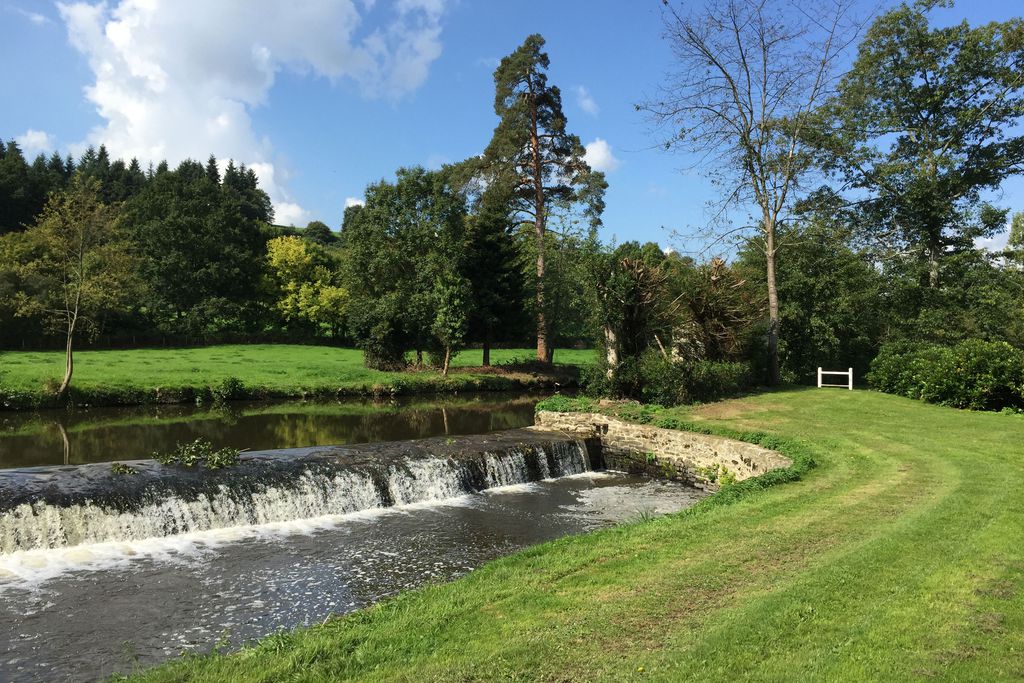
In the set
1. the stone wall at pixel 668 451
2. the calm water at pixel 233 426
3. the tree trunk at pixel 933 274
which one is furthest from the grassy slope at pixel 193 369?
the tree trunk at pixel 933 274

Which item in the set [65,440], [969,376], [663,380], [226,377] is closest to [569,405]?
[663,380]

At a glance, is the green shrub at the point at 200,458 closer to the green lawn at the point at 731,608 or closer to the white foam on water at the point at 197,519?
the white foam on water at the point at 197,519

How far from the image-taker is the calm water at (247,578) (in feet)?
22.0

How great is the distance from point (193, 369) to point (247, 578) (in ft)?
79.5

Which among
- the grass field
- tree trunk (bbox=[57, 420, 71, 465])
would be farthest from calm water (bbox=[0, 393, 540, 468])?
the grass field

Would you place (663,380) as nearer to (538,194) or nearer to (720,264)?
(720,264)

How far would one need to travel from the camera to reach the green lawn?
14.4 feet

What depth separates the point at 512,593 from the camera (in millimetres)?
6172

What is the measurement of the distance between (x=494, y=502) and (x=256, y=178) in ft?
382

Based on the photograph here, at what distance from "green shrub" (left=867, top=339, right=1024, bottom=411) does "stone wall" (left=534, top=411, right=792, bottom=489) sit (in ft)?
27.3

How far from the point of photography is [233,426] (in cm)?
2059

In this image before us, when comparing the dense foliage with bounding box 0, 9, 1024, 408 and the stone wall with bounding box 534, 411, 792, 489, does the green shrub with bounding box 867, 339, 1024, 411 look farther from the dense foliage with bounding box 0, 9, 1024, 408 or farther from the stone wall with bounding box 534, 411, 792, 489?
the stone wall with bounding box 534, 411, 792, 489

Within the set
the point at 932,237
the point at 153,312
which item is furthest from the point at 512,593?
the point at 153,312

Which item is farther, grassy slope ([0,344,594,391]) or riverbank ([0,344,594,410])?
grassy slope ([0,344,594,391])
